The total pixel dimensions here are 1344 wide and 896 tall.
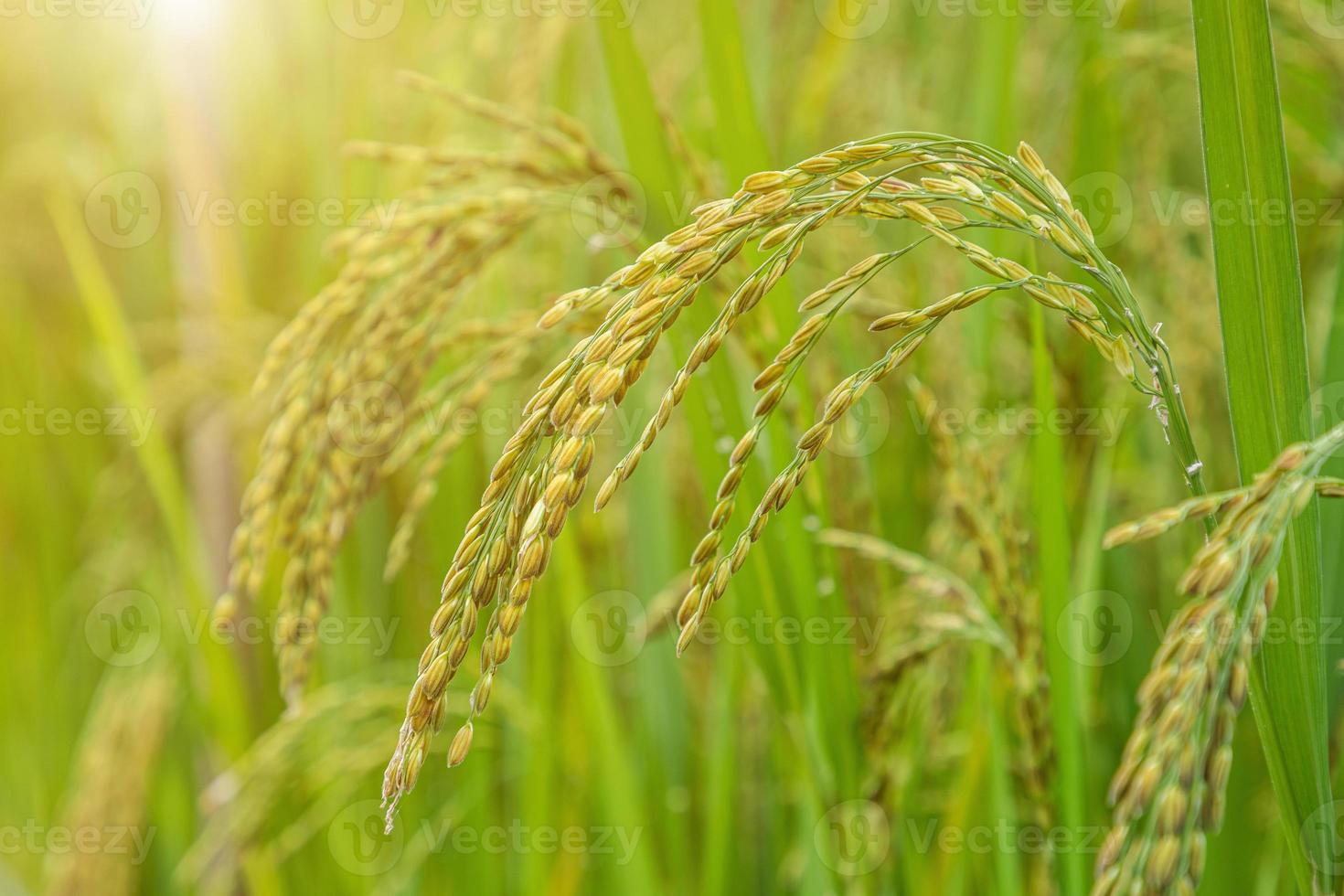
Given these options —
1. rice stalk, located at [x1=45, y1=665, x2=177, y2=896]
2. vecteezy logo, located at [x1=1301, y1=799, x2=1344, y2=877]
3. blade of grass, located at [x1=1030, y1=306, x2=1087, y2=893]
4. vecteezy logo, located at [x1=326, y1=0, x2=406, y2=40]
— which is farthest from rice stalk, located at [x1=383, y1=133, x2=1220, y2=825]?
vecteezy logo, located at [x1=326, y1=0, x2=406, y2=40]

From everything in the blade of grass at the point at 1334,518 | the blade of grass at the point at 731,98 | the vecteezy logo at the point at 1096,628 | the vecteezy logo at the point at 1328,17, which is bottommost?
the vecteezy logo at the point at 1096,628

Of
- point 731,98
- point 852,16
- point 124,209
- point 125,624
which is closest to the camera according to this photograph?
point 731,98

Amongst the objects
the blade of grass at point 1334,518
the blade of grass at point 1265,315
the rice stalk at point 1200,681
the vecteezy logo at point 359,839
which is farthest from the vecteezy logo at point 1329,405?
the vecteezy logo at point 359,839

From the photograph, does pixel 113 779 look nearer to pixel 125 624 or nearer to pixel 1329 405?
pixel 125 624

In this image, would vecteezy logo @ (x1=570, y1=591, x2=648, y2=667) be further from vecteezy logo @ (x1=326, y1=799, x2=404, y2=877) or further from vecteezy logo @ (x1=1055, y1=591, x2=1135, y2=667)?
vecteezy logo @ (x1=1055, y1=591, x2=1135, y2=667)

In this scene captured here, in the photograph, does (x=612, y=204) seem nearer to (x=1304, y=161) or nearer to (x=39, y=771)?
(x=1304, y=161)

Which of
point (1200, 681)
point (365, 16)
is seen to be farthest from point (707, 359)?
point (365, 16)

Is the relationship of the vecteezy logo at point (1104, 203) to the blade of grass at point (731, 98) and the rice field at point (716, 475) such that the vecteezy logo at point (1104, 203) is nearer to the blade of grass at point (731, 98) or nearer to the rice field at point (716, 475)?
the rice field at point (716, 475)
